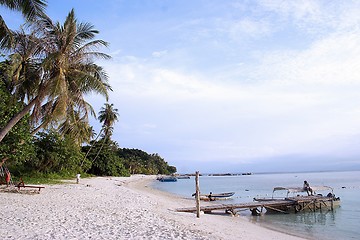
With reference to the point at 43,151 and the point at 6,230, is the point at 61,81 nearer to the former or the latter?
the point at 6,230

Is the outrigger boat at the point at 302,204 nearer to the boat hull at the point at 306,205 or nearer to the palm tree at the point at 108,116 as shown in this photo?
the boat hull at the point at 306,205

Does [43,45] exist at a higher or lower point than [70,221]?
higher

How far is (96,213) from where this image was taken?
11.1 metres

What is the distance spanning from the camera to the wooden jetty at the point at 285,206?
19.6 metres

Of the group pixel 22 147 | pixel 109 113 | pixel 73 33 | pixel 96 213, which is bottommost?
pixel 96 213

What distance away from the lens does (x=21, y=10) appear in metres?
12.2

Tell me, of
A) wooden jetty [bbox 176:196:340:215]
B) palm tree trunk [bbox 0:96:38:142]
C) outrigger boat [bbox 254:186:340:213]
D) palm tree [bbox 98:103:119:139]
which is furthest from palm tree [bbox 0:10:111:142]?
palm tree [bbox 98:103:119:139]

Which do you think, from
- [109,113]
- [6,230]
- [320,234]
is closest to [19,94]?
[6,230]

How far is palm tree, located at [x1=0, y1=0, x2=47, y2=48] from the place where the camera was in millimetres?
12008

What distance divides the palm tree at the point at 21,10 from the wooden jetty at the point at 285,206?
1392cm

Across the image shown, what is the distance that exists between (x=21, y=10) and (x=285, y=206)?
2011cm

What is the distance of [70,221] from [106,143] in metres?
43.3

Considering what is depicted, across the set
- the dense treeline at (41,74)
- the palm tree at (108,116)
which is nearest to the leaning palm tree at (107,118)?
the palm tree at (108,116)

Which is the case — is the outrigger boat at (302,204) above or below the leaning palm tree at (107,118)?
below
